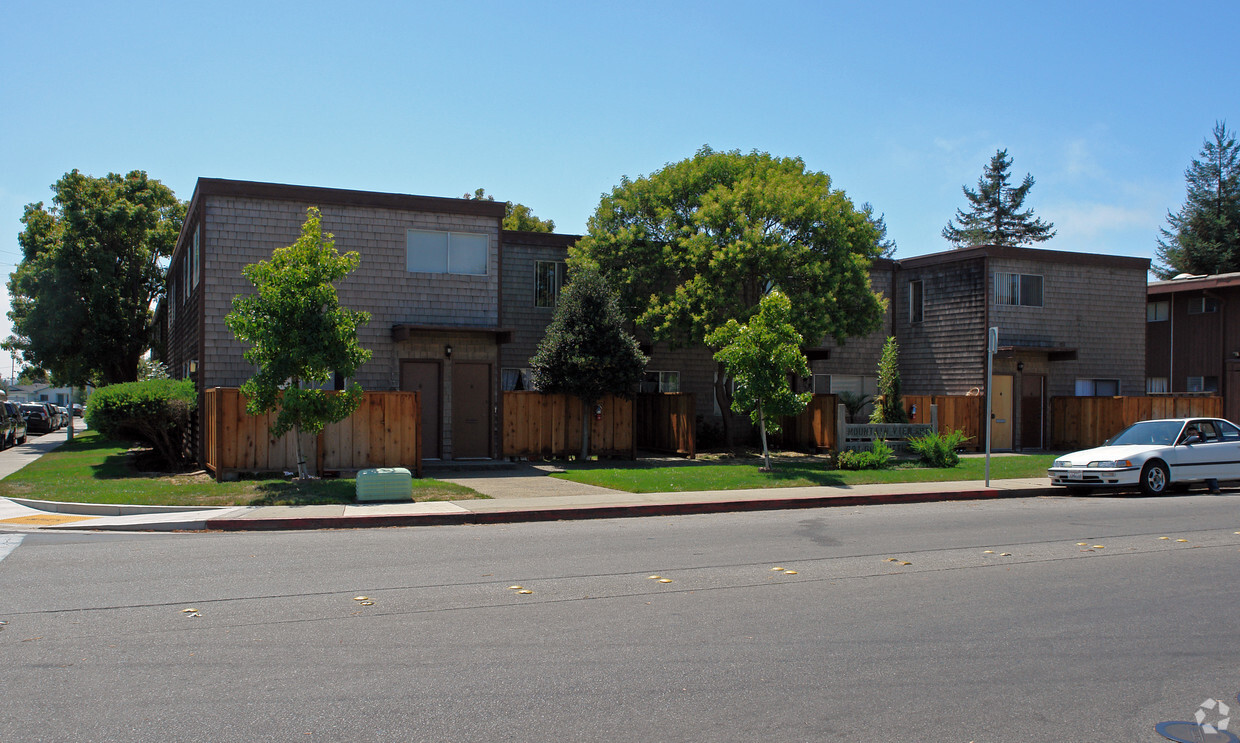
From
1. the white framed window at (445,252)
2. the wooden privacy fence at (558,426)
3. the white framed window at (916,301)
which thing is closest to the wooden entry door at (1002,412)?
the white framed window at (916,301)

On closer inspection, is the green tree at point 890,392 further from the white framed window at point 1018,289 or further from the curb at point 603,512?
the curb at point 603,512

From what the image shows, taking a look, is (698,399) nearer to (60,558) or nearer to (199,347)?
(199,347)

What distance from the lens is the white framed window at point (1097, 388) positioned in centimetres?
2855

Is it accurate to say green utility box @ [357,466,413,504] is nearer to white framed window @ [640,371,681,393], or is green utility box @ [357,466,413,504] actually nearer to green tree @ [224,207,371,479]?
green tree @ [224,207,371,479]

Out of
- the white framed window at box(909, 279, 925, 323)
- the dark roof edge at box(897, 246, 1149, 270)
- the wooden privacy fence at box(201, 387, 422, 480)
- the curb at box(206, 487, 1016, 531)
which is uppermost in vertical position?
the dark roof edge at box(897, 246, 1149, 270)

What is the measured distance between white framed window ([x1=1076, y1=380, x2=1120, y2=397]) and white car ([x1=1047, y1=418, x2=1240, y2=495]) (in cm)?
1091

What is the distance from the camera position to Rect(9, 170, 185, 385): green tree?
37.4 m

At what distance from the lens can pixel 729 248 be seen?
75.1ft

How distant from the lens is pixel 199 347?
1977cm

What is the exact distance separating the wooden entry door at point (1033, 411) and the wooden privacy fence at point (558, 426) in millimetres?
12749

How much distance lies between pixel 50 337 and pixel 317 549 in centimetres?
3392

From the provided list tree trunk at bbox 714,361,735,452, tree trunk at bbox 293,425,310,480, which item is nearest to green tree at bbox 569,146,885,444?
tree trunk at bbox 714,361,735,452

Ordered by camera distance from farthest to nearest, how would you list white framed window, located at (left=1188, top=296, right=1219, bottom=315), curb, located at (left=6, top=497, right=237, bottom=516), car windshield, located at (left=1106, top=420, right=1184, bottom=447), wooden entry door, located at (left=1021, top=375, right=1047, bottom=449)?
white framed window, located at (left=1188, top=296, right=1219, bottom=315), wooden entry door, located at (left=1021, top=375, right=1047, bottom=449), car windshield, located at (left=1106, top=420, right=1184, bottom=447), curb, located at (left=6, top=497, right=237, bottom=516)

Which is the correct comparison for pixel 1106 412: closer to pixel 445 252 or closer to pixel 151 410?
pixel 445 252
